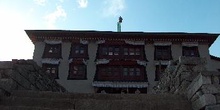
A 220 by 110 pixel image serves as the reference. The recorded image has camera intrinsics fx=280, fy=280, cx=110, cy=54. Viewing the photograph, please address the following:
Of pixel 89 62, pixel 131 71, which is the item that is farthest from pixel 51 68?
pixel 131 71

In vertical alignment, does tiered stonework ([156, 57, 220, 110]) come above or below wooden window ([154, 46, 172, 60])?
below

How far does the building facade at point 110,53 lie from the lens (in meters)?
31.4

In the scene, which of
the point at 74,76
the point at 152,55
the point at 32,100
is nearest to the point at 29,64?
the point at 32,100

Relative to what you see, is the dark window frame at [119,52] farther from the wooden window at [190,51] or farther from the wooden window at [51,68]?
the wooden window at [51,68]

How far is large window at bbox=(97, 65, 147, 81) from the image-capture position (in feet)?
102

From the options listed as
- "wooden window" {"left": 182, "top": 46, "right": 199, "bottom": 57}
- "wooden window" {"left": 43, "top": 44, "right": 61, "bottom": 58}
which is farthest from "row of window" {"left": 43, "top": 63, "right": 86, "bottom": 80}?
"wooden window" {"left": 182, "top": 46, "right": 199, "bottom": 57}

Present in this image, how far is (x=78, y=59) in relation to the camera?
32094 millimetres

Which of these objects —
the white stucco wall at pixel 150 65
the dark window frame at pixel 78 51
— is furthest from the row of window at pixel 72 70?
the white stucco wall at pixel 150 65

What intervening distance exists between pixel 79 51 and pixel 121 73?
223 inches

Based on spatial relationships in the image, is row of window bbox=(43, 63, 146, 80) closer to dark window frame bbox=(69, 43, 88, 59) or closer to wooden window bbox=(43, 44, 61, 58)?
dark window frame bbox=(69, 43, 88, 59)

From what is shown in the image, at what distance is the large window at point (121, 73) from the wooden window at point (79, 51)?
248 cm

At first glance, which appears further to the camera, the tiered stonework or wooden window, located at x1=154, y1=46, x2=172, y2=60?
wooden window, located at x1=154, y1=46, x2=172, y2=60

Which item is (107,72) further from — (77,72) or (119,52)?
(77,72)

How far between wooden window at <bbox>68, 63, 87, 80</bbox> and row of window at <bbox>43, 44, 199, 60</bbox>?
4.04 ft
